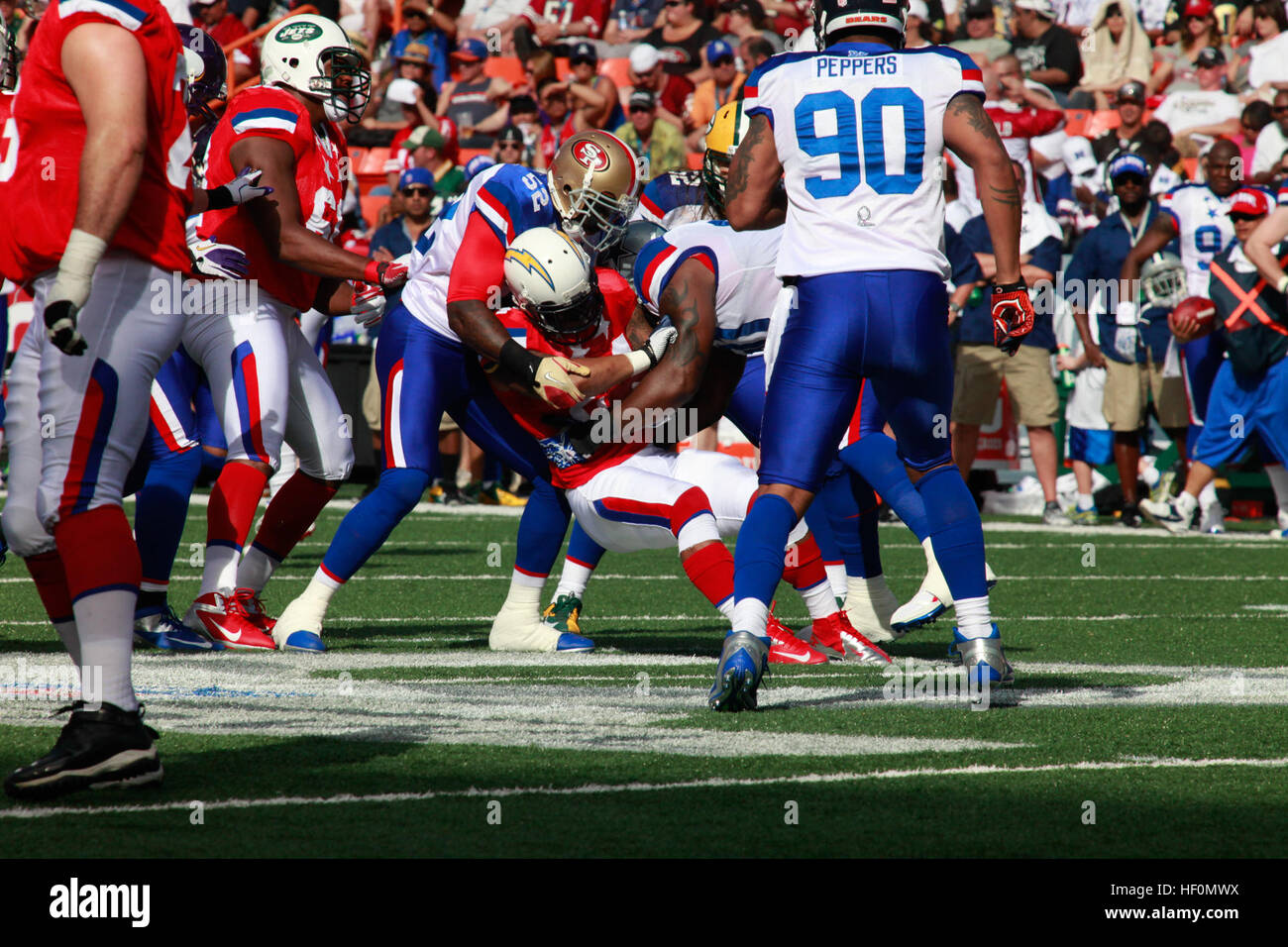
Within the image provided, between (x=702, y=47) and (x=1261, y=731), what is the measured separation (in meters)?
15.0

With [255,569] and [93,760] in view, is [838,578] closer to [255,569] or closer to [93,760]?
[255,569]

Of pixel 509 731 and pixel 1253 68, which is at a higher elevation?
pixel 1253 68

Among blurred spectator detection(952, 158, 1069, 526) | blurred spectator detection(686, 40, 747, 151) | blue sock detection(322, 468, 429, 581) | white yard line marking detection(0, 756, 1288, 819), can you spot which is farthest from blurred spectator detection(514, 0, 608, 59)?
white yard line marking detection(0, 756, 1288, 819)

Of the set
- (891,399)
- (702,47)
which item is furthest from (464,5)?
(891,399)

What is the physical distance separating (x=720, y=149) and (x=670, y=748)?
9.37 ft

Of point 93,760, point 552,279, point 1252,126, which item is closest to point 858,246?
point 552,279

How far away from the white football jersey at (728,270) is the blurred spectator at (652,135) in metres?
9.73

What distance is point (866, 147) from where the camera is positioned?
499 centimetres

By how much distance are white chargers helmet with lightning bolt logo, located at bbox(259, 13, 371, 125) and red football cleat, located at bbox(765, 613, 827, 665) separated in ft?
8.61

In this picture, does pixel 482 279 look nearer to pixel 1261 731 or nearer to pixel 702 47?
pixel 1261 731

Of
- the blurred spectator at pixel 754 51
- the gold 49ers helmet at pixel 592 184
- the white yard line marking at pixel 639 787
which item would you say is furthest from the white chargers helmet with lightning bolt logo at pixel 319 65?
the blurred spectator at pixel 754 51

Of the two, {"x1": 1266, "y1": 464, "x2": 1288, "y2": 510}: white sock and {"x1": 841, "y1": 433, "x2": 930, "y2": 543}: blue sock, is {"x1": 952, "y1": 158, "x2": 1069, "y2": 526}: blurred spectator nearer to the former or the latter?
{"x1": 1266, "y1": 464, "x2": 1288, "y2": 510}: white sock

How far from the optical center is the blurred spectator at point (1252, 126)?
15727 mm

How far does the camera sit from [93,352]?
12.9 ft
